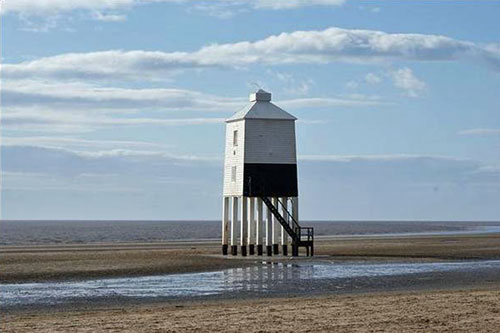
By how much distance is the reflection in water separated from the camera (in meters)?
29.0

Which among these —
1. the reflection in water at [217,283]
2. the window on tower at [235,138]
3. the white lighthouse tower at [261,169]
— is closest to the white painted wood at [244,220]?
the white lighthouse tower at [261,169]

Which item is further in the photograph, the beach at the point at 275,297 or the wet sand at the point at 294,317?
A: the beach at the point at 275,297

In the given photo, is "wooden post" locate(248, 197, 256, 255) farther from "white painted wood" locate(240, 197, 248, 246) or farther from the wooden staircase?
the wooden staircase

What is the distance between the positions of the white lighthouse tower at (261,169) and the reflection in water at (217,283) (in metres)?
5.27

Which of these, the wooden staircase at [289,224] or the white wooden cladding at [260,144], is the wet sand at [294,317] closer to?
the white wooden cladding at [260,144]

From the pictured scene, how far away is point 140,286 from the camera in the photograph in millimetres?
32281

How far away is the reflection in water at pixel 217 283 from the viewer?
29.0 m

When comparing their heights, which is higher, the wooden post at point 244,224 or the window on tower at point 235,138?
the window on tower at point 235,138

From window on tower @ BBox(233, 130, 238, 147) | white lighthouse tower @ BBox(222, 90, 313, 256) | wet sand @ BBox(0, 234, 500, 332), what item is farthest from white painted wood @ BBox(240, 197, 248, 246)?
wet sand @ BBox(0, 234, 500, 332)

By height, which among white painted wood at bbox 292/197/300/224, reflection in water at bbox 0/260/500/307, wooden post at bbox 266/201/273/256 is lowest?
reflection in water at bbox 0/260/500/307

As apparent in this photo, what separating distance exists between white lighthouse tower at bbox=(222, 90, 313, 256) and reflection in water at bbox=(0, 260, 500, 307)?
5266mm

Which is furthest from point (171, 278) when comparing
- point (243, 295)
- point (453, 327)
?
point (453, 327)

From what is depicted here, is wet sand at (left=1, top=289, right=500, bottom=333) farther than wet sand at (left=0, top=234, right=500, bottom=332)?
No

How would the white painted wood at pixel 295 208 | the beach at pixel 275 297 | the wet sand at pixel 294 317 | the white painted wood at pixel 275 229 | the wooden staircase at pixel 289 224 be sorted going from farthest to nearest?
1. the white painted wood at pixel 275 229
2. the white painted wood at pixel 295 208
3. the wooden staircase at pixel 289 224
4. the beach at pixel 275 297
5. the wet sand at pixel 294 317
